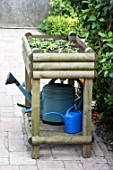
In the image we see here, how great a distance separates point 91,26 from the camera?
4.70m

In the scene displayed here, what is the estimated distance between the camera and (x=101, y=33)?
4465mm

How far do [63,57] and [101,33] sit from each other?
496mm

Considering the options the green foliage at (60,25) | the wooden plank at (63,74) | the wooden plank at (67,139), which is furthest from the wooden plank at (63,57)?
the green foliage at (60,25)

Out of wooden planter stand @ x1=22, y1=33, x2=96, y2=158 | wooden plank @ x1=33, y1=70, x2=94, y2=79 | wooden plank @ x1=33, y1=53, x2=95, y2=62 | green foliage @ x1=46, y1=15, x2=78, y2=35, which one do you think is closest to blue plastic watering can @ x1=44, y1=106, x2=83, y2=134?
wooden planter stand @ x1=22, y1=33, x2=96, y2=158

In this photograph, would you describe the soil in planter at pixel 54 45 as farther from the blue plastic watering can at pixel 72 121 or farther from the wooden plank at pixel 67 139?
the wooden plank at pixel 67 139

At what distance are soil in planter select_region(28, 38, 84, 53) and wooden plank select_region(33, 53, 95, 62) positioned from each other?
0.12m

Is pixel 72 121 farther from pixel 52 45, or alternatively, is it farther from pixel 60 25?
pixel 60 25

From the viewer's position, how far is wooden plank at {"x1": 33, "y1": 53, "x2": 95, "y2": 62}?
4.20 meters

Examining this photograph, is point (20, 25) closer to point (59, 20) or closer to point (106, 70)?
point (59, 20)

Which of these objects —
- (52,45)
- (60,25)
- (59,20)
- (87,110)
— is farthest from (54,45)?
(59,20)

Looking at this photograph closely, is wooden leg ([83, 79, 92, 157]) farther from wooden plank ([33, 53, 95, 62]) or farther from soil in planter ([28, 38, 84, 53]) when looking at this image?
soil in planter ([28, 38, 84, 53])

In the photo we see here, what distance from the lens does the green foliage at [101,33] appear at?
173 inches

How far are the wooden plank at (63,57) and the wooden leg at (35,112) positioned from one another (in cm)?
23

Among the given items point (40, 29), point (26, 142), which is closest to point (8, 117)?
point (26, 142)
